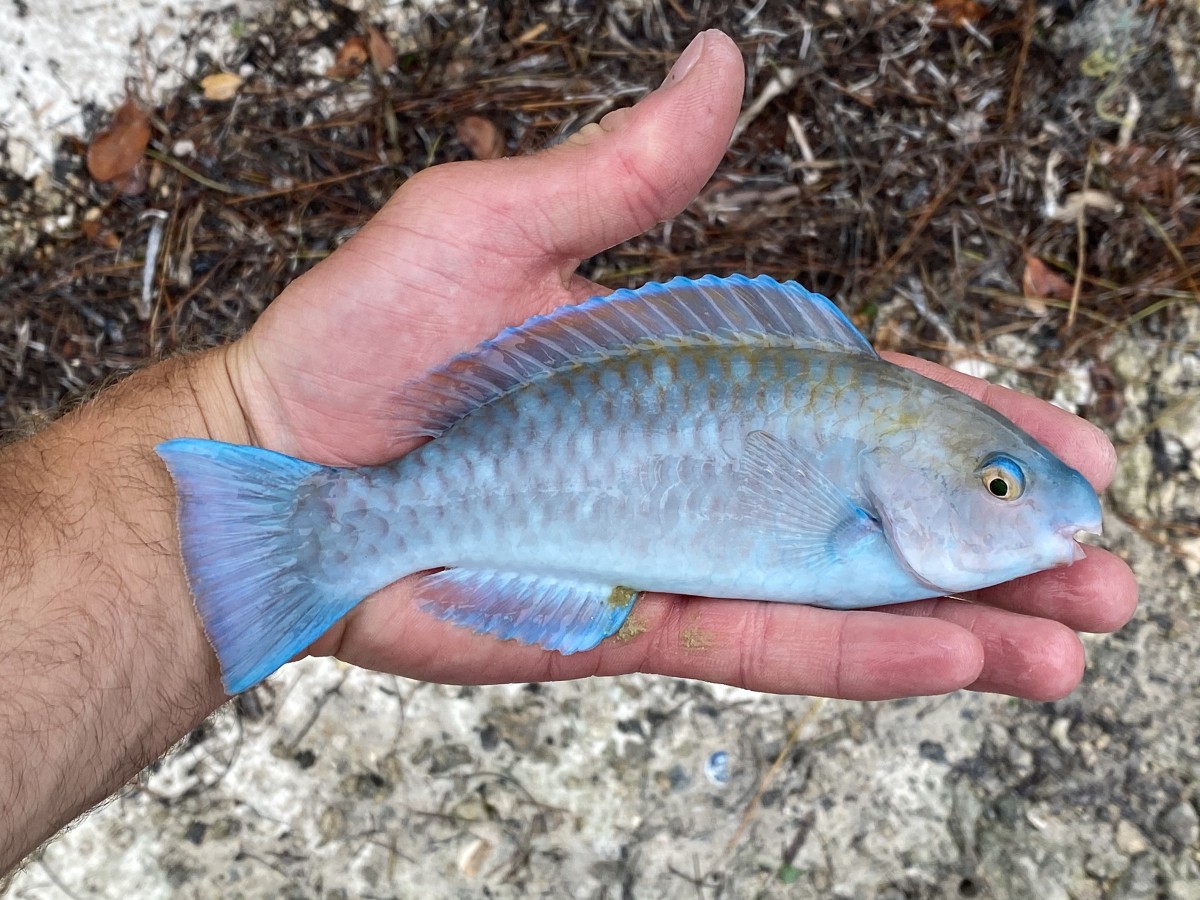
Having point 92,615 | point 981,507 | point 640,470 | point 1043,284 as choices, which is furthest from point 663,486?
point 1043,284

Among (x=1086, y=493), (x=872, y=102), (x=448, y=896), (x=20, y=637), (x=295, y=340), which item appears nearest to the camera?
(x=1086, y=493)

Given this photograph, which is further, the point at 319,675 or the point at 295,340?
the point at 319,675

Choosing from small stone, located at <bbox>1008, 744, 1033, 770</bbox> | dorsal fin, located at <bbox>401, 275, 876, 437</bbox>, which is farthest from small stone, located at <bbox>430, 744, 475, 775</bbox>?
small stone, located at <bbox>1008, 744, 1033, 770</bbox>

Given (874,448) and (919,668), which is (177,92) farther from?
(919,668)

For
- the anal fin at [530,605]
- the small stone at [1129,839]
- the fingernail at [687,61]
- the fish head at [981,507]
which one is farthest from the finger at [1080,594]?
the fingernail at [687,61]

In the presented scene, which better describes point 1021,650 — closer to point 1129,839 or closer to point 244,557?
point 1129,839

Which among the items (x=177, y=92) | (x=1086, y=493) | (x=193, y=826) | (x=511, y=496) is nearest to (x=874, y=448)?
(x=1086, y=493)
